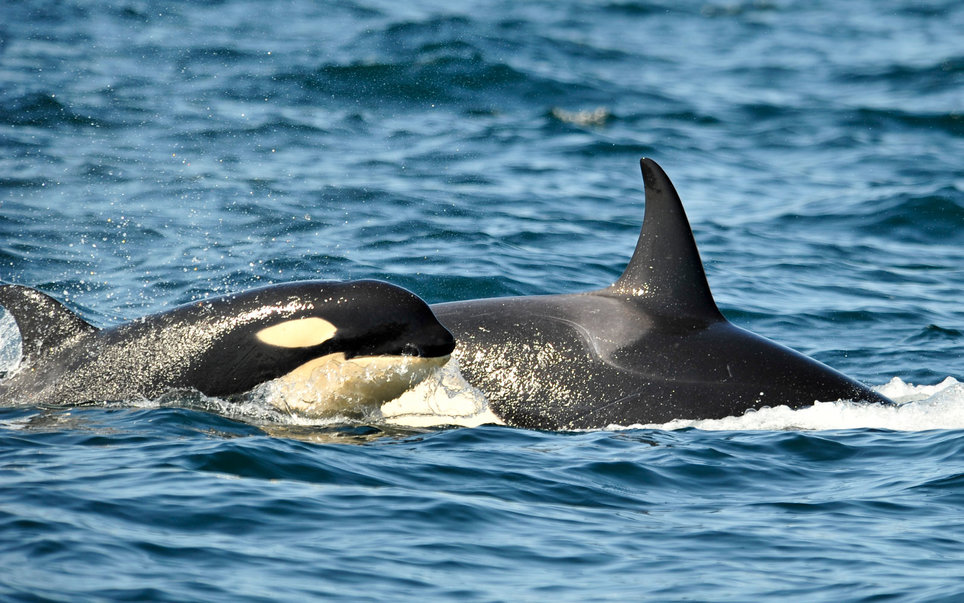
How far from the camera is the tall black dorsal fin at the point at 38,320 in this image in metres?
9.02

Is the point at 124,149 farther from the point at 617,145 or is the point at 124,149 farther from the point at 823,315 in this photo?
the point at 823,315

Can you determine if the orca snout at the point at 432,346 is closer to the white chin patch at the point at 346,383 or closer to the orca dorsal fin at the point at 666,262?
the white chin patch at the point at 346,383

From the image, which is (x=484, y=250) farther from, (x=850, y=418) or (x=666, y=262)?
(x=850, y=418)

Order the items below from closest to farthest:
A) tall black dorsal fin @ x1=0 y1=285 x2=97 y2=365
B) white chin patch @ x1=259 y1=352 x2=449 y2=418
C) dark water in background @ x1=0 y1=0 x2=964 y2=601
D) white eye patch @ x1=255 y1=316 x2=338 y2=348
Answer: dark water in background @ x1=0 y1=0 x2=964 y2=601, white eye patch @ x1=255 y1=316 x2=338 y2=348, white chin patch @ x1=259 y1=352 x2=449 y2=418, tall black dorsal fin @ x1=0 y1=285 x2=97 y2=365

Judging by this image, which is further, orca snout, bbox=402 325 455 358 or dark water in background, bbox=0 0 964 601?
orca snout, bbox=402 325 455 358

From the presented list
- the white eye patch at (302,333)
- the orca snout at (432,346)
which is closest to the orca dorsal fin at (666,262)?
the orca snout at (432,346)

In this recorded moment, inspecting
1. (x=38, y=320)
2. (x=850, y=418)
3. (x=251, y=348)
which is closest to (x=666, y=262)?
(x=850, y=418)

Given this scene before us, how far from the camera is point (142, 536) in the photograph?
6.60m

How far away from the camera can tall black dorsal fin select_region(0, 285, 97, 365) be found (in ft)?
29.6

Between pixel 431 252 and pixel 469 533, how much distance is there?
29.4 feet

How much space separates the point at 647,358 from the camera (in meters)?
9.40

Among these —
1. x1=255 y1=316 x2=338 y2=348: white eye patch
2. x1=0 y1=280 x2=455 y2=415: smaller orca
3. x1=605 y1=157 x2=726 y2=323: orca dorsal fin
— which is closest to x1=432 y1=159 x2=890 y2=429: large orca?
x1=605 y1=157 x2=726 y2=323: orca dorsal fin

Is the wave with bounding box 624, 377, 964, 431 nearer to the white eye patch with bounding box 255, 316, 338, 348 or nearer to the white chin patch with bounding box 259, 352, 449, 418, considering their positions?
the white chin patch with bounding box 259, 352, 449, 418

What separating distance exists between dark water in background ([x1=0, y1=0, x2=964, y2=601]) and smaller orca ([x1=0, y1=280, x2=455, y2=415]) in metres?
0.31
